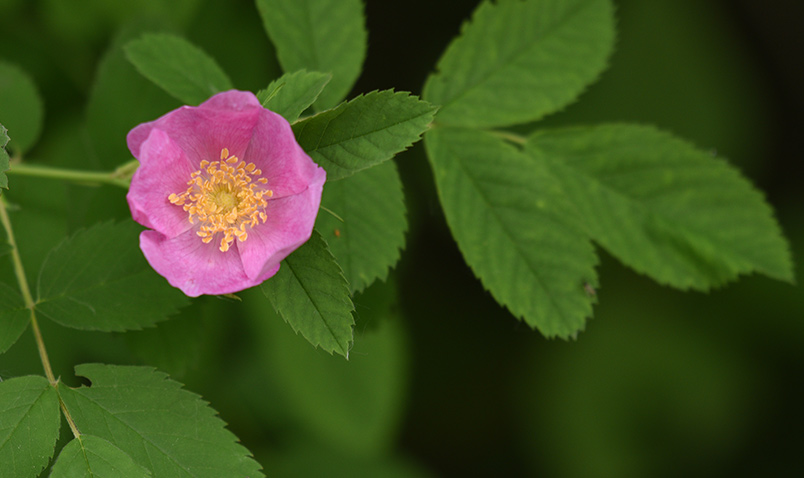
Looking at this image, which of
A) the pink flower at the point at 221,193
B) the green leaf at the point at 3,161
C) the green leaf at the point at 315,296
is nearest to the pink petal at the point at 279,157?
the pink flower at the point at 221,193

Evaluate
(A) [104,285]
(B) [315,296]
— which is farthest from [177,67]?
(B) [315,296]

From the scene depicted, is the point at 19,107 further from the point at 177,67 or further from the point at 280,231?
the point at 280,231

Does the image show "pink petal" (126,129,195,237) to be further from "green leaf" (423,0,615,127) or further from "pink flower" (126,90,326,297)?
"green leaf" (423,0,615,127)

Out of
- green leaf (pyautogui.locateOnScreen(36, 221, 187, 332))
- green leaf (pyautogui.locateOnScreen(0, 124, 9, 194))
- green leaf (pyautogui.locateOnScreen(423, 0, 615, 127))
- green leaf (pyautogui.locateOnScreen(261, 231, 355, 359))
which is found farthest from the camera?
green leaf (pyautogui.locateOnScreen(423, 0, 615, 127))

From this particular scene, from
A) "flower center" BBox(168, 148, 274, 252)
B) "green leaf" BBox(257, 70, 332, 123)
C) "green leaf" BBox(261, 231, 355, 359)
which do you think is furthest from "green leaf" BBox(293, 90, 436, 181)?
"flower center" BBox(168, 148, 274, 252)

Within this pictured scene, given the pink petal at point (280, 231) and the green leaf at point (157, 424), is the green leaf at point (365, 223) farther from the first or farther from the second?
the green leaf at point (157, 424)

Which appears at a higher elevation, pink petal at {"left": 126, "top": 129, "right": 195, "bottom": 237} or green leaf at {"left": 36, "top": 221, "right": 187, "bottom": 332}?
pink petal at {"left": 126, "top": 129, "right": 195, "bottom": 237}

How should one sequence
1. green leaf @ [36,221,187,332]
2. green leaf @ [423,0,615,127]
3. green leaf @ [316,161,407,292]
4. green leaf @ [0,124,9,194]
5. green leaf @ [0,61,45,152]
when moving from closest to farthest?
green leaf @ [0,124,9,194]
green leaf @ [36,221,187,332]
green leaf @ [316,161,407,292]
green leaf @ [423,0,615,127]
green leaf @ [0,61,45,152]
